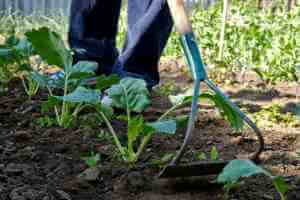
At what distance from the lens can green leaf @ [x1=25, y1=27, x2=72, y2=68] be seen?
2.02 metres

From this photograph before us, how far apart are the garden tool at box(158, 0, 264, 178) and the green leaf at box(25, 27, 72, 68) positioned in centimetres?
59

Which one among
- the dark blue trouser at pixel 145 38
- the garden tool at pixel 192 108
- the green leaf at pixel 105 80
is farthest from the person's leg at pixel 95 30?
the garden tool at pixel 192 108

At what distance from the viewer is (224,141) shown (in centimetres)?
210

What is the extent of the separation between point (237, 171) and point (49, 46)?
3.69 feet

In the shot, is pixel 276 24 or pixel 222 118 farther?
pixel 276 24

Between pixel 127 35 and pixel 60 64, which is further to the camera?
pixel 127 35

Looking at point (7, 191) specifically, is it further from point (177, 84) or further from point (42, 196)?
point (177, 84)

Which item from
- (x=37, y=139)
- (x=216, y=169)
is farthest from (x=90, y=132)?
(x=216, y=169)

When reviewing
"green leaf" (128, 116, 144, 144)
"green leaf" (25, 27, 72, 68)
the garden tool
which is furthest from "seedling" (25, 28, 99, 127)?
the garden tool

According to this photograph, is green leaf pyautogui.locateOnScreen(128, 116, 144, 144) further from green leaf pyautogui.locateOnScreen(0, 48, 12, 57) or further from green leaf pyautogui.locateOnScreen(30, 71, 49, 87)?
green leaf pyautogui.locateOnScreen(0, 48, 12, 57)

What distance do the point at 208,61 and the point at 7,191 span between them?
9.27 ft

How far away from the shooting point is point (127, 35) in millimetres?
2834

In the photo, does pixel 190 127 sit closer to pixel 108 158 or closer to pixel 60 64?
pixel 108 158

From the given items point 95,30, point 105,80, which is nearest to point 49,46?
point 105,80
